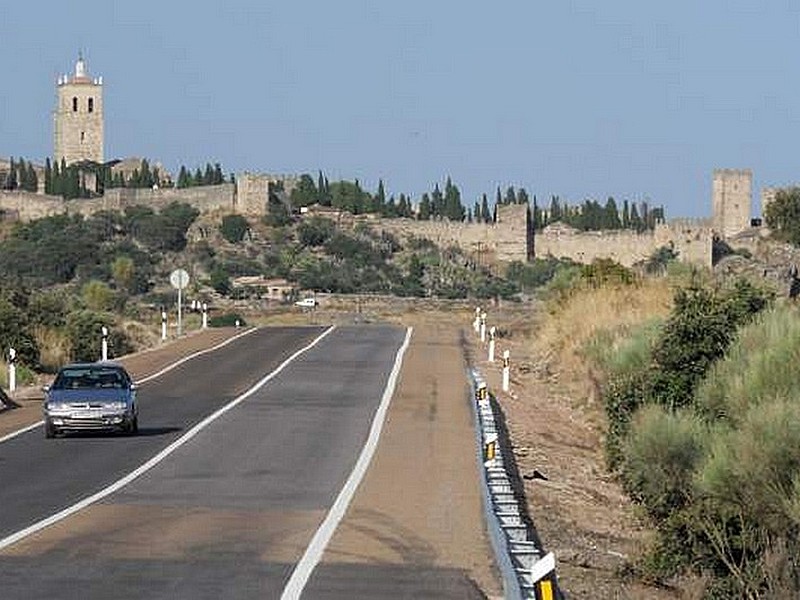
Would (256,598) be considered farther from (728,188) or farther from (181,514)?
(728,188)

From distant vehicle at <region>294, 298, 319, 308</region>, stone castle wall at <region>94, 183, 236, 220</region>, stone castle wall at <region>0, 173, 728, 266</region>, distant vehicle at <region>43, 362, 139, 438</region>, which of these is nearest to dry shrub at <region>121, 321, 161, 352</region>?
distant vehicle at <region>294, 298, 319, 308</region>

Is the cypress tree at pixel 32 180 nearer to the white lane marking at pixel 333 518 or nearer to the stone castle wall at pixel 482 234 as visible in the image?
the stone castle wall at pixel 482 234

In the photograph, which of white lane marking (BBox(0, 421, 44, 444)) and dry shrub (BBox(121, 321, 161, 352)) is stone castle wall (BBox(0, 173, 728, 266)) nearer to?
dry shrub (BBox(121, 321, 161, 352))

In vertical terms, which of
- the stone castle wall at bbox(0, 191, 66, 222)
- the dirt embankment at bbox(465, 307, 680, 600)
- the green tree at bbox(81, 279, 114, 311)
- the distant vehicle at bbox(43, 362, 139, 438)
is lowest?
the green tree at bbox(81, 279, 114, 311)

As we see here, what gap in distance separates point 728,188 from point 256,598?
465 ft

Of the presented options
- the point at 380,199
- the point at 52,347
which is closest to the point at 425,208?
the point at 380,199

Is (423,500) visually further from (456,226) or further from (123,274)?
(456,226)

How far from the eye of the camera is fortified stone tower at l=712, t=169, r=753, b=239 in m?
153

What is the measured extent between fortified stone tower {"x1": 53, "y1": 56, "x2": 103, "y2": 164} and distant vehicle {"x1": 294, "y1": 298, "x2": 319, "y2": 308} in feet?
277

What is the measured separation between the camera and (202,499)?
70.8ft

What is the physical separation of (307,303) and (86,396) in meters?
65.2

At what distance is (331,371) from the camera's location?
44.4 meters

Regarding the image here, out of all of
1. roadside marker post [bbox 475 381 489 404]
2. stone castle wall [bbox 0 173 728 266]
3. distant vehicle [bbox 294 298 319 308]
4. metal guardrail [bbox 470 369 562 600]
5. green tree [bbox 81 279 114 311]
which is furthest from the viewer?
stone castle wall [bbox 0 173 728 266]

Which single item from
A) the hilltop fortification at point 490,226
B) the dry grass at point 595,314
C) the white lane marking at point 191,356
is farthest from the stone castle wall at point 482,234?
the dry grass at point 595,314
